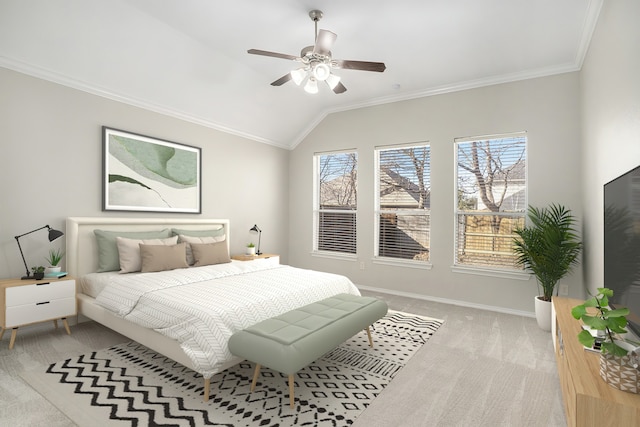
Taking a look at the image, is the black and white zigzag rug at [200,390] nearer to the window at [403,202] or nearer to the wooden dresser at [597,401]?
the wooden dresser at [597,401]

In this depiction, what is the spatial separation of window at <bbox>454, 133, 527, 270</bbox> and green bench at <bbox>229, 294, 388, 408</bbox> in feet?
7.76

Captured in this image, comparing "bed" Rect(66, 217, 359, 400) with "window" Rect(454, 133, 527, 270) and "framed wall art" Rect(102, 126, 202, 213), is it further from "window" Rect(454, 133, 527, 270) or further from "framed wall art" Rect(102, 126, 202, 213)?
"window" Rect(454, 133, 527, 270)

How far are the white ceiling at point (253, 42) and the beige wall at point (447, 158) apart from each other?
27 cm

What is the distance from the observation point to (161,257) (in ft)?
11.6

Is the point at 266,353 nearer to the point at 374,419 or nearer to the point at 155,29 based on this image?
the point at 374,419

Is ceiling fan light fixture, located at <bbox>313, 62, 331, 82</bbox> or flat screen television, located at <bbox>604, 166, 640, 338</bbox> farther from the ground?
ceiling fan light fixture, located at <bbox>313, 62, 331, 82</bbox>

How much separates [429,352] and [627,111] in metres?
2.27

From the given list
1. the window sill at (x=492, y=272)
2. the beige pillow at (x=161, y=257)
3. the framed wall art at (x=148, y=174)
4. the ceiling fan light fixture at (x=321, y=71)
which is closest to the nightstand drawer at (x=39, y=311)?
the beige pillow at (x=161, y=257)

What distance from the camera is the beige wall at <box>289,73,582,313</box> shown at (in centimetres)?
386

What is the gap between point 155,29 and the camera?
3322 mm

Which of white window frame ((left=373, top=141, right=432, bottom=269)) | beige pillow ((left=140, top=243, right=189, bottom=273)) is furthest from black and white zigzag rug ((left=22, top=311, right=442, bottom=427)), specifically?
white window frame ((left=373, top=141, right=432, bottom=269))

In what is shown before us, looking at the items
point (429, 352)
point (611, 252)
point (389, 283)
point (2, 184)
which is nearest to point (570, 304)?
point (611, 252)

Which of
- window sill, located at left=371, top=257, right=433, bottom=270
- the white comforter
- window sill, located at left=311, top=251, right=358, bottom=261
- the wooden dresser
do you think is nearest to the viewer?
the wooden dresser

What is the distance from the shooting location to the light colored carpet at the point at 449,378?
6.55 ft
